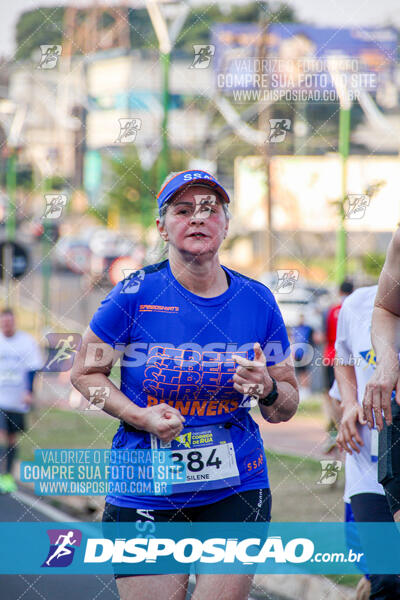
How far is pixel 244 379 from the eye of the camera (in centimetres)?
316

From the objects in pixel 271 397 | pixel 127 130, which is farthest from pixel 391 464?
pixel 127 130

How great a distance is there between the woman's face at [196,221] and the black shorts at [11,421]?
7153 mm

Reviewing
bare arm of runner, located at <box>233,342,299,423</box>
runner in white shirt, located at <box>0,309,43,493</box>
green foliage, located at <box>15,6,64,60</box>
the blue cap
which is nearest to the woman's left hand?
bare arm of runner, located at <box>233,342,299,423</box>

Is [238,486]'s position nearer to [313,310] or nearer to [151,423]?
[151,423]

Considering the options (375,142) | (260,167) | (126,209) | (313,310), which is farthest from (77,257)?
(260,167)

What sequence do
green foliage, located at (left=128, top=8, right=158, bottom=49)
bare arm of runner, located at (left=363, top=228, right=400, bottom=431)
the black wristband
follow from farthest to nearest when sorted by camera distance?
green foliage, located at (left=128, top=8, right=158, bottom=49), the black wristband, bare arm of runner, located at (left=363, top=228, right=400, bottom=431)

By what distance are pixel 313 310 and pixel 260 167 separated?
29.3 feet

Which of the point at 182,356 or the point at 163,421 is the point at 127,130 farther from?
the point at 163,421

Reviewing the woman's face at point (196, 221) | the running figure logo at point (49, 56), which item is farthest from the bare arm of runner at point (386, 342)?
the running figure logo at point (49, 56)

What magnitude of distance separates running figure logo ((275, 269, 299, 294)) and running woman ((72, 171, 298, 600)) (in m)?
1.90

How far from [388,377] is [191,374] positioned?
0.67 m

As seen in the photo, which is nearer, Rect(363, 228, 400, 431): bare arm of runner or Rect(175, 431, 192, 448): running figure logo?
Rect(363, 228, 400, 431): bare arm of runner

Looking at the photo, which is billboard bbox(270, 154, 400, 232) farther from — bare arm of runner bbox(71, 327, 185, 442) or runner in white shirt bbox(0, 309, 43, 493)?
bare arm of runner bbox(71, 327, 185, 442)

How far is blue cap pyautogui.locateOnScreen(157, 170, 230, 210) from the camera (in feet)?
11.1
